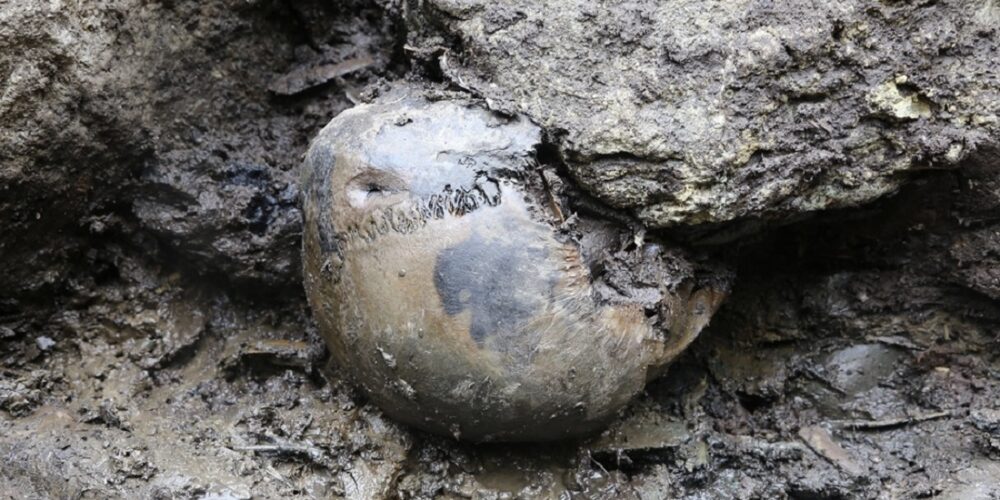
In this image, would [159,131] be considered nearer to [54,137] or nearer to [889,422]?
[54,137]

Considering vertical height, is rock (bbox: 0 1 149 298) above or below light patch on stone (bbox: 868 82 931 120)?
below

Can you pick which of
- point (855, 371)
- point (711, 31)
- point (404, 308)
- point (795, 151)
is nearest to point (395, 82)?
point (404, 308)

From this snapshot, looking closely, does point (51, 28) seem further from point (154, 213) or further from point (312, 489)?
point (312, 489)

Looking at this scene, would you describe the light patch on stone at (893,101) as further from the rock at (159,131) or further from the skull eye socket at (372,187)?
the rock at (159,131)

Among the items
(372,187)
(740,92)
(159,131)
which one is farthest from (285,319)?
(740,92)

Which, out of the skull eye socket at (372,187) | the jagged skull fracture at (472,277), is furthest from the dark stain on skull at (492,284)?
the skull eye socket at (372,187)

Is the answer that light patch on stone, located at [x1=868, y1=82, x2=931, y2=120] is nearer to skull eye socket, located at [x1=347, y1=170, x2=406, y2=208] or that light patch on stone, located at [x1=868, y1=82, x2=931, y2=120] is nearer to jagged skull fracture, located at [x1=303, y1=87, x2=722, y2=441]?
jagged skull fracture, located at [x1=303, y1=87, x2=722, y2=441]

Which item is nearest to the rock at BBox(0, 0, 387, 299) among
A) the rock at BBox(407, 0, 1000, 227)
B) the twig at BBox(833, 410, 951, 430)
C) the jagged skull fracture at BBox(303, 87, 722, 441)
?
the jagged skull fracture at BBox(303, 87, 722, 441)
